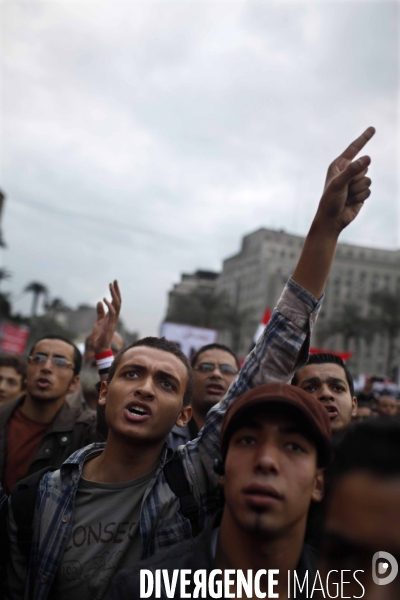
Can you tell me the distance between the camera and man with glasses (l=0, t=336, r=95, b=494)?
3.60m

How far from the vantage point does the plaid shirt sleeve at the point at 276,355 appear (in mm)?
2197

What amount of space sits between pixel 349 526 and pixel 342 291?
316 ft

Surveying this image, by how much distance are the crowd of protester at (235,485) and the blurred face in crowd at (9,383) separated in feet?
8.17

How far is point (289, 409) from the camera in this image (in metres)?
1.78

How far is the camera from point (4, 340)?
18.7 metres

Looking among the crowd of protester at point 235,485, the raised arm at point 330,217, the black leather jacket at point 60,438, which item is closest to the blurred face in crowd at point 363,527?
the crowd of protester at point 235,485

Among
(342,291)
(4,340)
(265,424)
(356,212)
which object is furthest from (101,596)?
(342,291)

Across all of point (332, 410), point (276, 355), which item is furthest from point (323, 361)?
point (276, 355)

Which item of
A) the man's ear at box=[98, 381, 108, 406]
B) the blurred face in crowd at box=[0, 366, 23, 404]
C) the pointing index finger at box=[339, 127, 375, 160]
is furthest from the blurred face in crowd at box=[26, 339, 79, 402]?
the pointing index finger at box=[339, 127, 375, 160]

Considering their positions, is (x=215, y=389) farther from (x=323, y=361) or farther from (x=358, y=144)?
(x=358, y=144)

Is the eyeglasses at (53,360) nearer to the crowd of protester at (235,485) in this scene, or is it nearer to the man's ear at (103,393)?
the crowd of protester at (235,485)

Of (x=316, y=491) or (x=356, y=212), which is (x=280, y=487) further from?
(x=356, y=212)

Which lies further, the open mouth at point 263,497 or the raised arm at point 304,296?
the raised arm at point 304,296

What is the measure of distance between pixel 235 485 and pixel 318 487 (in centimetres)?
Result: 30
